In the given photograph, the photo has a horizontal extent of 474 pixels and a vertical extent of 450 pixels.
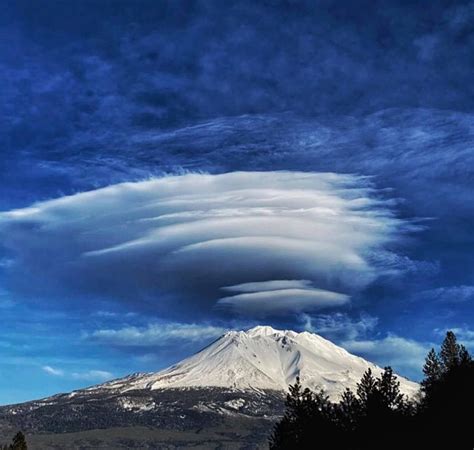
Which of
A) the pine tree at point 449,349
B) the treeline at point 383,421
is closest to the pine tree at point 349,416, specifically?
the treeline at point 383,421

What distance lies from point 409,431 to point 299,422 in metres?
15.8

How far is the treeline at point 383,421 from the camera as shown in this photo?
82.9m

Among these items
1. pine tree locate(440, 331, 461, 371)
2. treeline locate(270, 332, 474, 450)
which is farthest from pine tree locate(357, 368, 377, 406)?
pine tree locate(440, 331, 461, 371)

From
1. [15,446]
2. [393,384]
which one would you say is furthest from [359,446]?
[15,446]

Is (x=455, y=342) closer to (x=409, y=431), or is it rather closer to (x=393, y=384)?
(x=393, y=384)

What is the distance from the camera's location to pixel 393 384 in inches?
3895

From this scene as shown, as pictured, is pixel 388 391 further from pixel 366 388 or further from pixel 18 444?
pixel 18 444

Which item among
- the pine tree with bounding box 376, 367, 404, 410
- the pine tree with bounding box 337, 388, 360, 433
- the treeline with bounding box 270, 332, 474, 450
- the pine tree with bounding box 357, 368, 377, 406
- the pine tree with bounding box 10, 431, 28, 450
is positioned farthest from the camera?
the pine tree with bounding box 10, 431, 28, 450

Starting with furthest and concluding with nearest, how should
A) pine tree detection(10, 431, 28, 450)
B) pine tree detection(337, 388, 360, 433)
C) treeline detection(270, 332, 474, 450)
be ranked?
1. pine tree detection(10, 431, 28, 450)
2. pine tree detection(337, 388, 360, 433)
3. treeline detection(270, 332, 474, 450)

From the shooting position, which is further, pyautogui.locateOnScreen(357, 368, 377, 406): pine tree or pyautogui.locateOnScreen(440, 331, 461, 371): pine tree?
pyautogui.locateOnScreen(440, 331, 461, 371): pine tree

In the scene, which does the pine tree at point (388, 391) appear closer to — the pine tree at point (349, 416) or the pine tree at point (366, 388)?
the pine tree at point (366, 388)

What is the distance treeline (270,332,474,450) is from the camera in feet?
272

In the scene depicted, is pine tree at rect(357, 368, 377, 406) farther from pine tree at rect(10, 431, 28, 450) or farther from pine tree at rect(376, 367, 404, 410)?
pine tree at rect(10, 431, 28, 450)

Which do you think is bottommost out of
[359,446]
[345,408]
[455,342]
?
[359,446]
